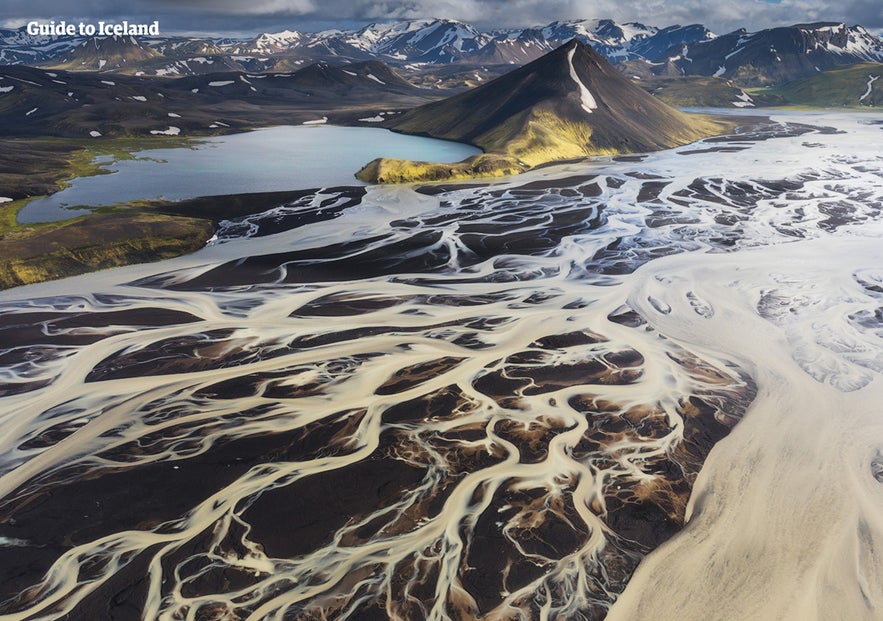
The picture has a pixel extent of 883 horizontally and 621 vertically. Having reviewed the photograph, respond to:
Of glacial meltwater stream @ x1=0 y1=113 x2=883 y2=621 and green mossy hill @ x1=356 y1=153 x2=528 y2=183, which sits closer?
glacial meltwater stream @ x1=0 y1=113 x2=883 y2=621

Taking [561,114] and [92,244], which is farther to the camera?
[561,114]

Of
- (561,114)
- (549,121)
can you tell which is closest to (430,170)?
(549,121)

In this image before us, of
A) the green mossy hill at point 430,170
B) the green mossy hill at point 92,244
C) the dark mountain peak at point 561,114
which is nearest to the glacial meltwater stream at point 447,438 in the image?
the green mossy hill at point 92,244

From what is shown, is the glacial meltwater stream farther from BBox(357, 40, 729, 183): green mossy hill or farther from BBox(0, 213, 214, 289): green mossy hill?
BBox(357, 40, 729, 183): green mossy hill

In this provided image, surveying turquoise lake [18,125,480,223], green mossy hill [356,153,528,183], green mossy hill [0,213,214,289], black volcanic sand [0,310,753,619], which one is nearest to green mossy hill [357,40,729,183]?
green mossy hill [356,153,528,183]

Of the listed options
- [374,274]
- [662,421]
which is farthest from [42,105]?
[662,421]

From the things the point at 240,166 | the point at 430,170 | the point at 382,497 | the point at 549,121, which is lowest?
the point at 382,497

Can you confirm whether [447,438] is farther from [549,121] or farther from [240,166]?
[549,121]
